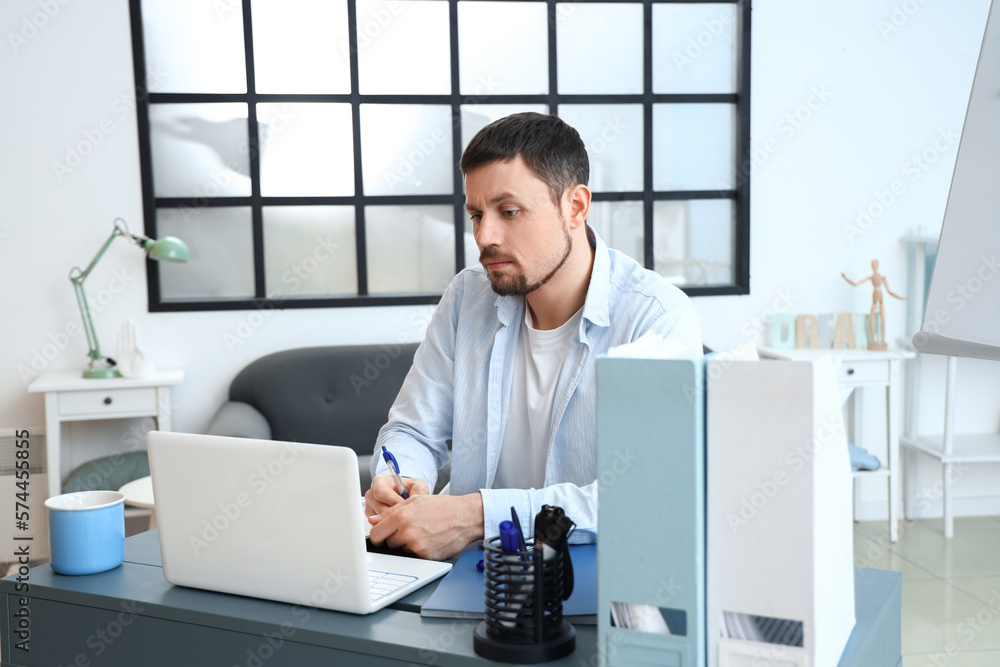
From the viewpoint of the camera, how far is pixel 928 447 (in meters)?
3.75

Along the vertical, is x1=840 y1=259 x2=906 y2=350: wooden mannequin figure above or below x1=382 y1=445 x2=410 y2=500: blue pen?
above

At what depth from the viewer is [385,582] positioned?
3.92ft

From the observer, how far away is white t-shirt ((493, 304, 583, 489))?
177cm

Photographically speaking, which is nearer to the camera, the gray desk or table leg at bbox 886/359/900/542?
the gray desk

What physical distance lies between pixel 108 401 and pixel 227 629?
7.94ft

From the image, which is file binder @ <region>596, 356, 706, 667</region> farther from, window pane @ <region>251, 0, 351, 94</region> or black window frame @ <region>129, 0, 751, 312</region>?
window pane @ <region>251, 0, 351, 94</region>

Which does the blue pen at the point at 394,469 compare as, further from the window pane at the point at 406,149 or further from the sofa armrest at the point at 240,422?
the window pane at the point at 406,149

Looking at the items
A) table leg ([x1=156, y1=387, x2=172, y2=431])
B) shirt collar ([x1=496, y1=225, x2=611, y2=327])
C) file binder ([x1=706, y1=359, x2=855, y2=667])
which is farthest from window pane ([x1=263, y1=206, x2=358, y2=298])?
file binder ([x1=706, y1=359, x2=855, y2=667])

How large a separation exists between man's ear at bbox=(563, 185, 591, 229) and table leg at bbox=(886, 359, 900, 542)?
2286mm

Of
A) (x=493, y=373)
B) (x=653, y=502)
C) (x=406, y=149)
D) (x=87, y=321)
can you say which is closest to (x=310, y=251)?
(x=406, y=149)

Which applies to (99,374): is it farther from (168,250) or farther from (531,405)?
(531,405)

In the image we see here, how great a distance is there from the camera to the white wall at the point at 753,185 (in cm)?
346

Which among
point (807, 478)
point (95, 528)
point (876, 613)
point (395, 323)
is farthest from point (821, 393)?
point (395, 323)

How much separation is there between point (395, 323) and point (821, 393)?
2.95 m
